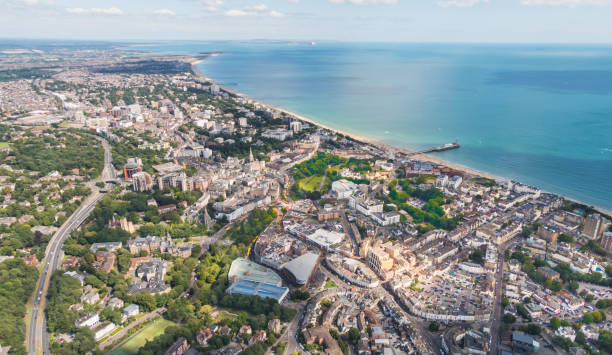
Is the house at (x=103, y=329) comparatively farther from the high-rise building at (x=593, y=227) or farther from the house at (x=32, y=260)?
the high-rise building at (x=593, y=227)

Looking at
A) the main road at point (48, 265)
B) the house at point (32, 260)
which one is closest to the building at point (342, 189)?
the main road at point (48, 265)

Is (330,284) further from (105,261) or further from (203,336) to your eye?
(105,261)

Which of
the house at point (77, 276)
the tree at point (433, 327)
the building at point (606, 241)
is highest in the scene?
the building at point (606, 241)

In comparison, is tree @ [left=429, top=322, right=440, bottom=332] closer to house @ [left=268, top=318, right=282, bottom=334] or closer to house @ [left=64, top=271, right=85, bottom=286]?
house @ [left=268, top=318, right=282, bottom=334]

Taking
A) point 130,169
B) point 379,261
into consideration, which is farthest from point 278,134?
point 379,261

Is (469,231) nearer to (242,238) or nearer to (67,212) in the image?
(242,238)

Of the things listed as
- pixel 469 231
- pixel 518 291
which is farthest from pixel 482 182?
pixel 518 291
